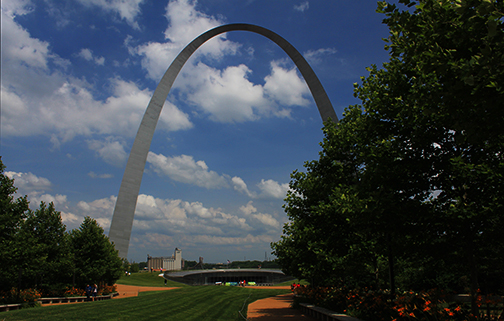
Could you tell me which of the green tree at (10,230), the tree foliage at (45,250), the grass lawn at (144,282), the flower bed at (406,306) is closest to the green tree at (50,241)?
the tree foliage at (45,250)

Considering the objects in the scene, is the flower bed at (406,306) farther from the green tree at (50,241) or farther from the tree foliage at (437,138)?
the green tree at (50,241)

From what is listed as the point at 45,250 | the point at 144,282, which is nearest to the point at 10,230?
the point at 45,250

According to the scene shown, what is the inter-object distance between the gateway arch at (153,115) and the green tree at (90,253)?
12.6 ft

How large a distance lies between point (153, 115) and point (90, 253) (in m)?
17.6

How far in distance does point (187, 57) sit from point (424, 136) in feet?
122

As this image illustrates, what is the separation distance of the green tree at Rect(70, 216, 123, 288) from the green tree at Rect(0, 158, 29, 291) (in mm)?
8364

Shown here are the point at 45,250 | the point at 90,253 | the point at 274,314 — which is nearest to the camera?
the point at 274,314

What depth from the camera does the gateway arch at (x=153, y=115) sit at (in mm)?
37062

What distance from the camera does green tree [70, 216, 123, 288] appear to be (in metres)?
31.5

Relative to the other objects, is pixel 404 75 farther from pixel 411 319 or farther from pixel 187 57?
pixel 187 57

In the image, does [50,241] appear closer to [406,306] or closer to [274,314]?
[274,314]

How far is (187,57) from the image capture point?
41.4 meters

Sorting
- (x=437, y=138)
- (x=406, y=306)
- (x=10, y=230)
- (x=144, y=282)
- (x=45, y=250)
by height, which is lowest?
(x=144, y=282)

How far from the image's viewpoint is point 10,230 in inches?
836
